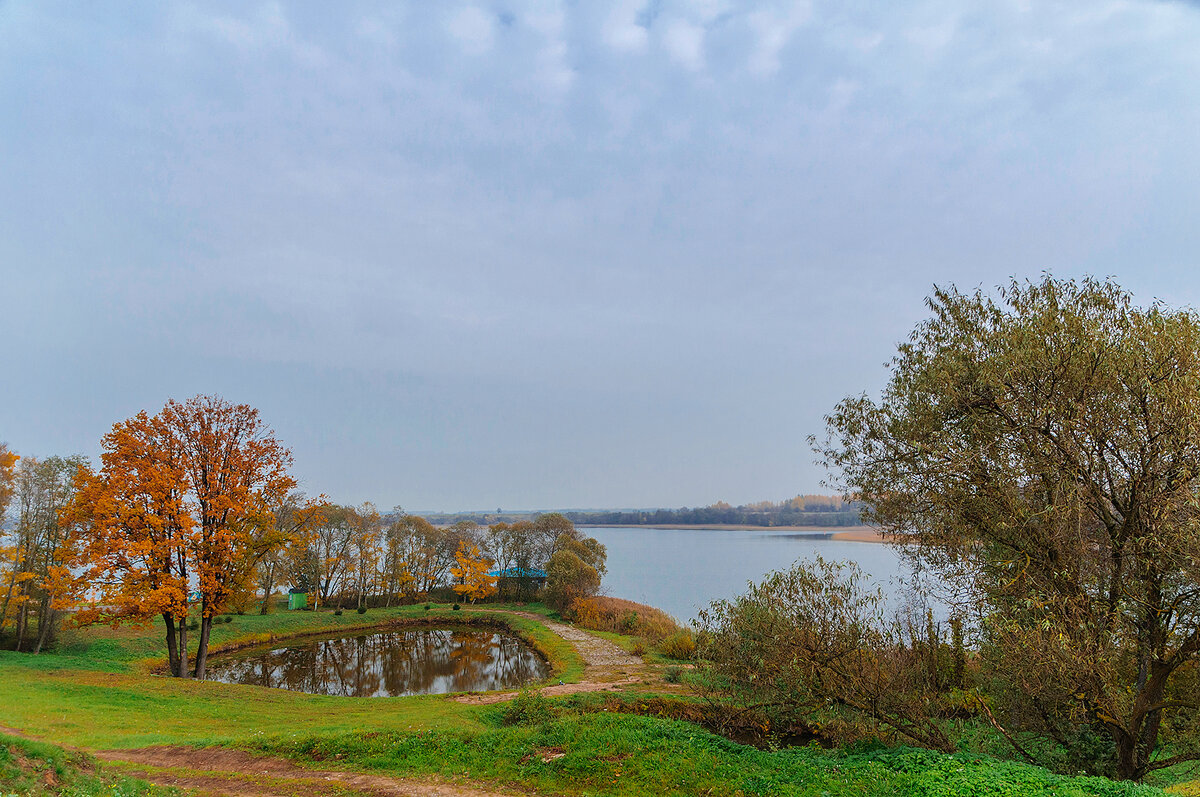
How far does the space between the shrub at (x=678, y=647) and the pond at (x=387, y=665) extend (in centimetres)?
506

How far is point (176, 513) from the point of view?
18.0 metres

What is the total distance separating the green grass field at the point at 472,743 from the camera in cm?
657

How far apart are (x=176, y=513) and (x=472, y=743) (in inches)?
565

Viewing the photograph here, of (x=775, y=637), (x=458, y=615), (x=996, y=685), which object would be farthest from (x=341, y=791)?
(x=458, y=615)

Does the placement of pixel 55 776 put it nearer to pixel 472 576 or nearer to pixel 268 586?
pixel 268 586

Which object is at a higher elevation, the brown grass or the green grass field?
the green grass field

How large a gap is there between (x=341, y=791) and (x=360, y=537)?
3658 centimetres

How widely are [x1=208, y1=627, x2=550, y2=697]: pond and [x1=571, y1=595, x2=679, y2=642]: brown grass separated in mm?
4145

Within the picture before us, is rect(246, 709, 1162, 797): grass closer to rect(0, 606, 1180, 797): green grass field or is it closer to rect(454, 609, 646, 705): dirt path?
rect(0, 606, 1180, 797): green grass field

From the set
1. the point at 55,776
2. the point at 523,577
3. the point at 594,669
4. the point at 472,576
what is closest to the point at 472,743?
the point at 55,776

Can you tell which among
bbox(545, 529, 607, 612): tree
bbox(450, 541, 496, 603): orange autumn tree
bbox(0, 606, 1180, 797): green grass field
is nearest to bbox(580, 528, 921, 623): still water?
bbox(545, 529, 607, 612): tree

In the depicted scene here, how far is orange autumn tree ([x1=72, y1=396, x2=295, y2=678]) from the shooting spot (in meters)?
17.2

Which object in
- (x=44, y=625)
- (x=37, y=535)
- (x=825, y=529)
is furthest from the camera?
(x=825, y=529)

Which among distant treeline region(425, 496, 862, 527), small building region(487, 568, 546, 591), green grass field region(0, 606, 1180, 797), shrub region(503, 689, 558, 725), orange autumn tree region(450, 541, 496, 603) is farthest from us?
distant treeline region(425, 496, 862, 527)
